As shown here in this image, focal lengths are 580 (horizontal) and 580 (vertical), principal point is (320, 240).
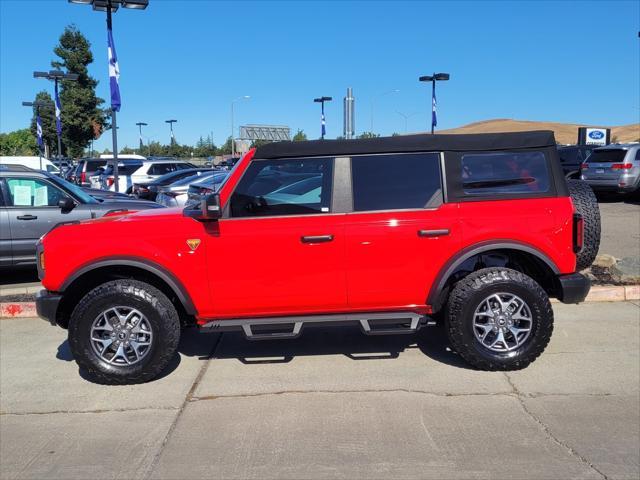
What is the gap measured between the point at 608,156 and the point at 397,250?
1586 cm

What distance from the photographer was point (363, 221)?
4676 millimetres

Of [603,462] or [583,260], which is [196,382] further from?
[583,260]

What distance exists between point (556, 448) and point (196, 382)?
2.77 metres

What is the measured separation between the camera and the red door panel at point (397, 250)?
4.66m

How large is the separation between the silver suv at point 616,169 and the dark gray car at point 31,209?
1485 centimetres

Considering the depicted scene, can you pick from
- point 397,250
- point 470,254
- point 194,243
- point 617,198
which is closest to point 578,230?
point 470,254

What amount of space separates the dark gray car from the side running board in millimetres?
4749

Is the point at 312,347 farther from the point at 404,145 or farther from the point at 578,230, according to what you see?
the point at 578,230

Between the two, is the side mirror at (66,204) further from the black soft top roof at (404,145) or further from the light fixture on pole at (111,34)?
the light fixture on pole at (111,34)

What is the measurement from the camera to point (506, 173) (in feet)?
15.9

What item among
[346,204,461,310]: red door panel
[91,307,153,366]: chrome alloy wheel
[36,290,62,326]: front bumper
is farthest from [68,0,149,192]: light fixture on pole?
[346,204,461,310]: red door panel

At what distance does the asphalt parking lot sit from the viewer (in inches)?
138

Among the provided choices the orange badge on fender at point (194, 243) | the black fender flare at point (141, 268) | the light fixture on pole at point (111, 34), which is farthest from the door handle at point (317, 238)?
the light fixture on pole at point (111, 34)

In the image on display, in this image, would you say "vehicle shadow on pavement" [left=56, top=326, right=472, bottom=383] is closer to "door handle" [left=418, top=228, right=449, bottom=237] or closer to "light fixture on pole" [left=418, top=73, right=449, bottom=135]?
"door handle" [left=418, top=228, right=449, bottom=237]
